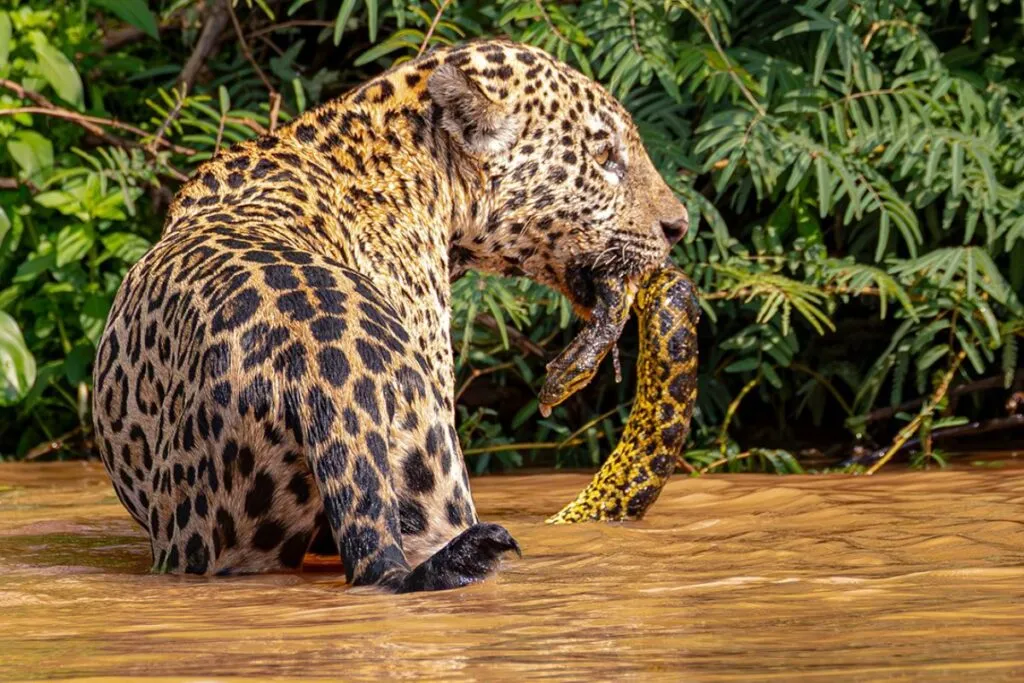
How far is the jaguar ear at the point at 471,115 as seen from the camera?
4.57 meters

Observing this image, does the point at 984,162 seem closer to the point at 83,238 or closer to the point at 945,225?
the point at 945,225

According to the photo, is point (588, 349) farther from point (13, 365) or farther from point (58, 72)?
point (58, 72)

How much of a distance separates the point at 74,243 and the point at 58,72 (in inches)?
30.8

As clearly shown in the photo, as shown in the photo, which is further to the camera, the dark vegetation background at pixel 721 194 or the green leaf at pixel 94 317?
the green leaf at pixel 94 317

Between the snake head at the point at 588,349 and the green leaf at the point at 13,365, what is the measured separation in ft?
9.23

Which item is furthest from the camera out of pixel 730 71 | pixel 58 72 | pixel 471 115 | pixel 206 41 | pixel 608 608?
pixel 206 41

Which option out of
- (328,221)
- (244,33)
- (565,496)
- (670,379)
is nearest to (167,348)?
(328,221)

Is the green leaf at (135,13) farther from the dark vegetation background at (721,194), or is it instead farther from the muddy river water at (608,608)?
the muddy river water at (608,608)

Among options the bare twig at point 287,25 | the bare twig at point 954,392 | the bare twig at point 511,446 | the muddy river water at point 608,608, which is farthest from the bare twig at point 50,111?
the bare twig at point 954,392

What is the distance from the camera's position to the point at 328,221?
4332 mm

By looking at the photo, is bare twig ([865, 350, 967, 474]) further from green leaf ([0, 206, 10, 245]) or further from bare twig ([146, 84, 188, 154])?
green leaf ([0, 206, 10, 245])

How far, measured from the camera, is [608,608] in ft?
10.5

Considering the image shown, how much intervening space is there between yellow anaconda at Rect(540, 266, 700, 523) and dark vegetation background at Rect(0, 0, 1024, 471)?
3.56 ft

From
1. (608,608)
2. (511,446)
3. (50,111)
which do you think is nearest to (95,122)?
(50,111)
